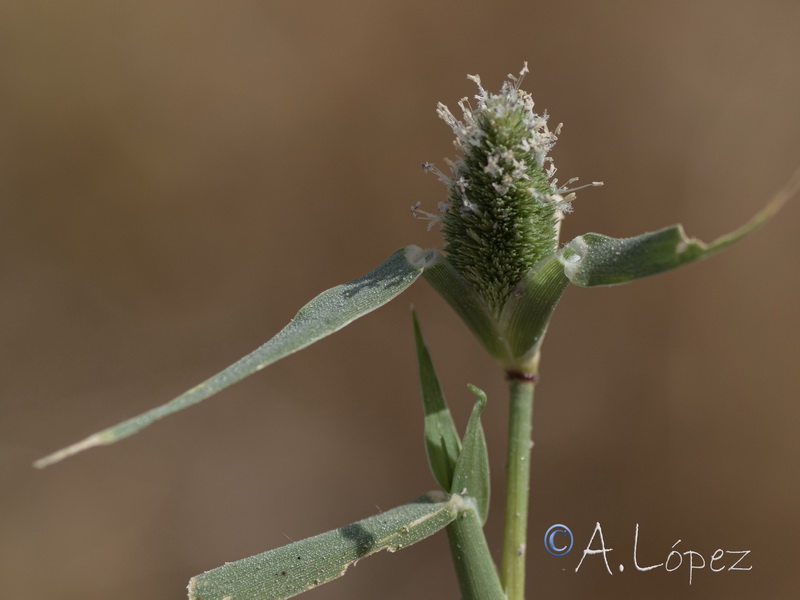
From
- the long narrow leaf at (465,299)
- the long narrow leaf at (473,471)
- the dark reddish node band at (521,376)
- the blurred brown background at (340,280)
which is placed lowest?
the long narrow leaf at (473,471)

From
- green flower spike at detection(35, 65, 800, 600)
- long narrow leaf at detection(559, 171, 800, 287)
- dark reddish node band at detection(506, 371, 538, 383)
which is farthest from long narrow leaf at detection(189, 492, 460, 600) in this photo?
long narrow leaf at detection(559, 171, 800, 287)

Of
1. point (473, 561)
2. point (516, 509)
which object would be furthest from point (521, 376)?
point (473, 561)

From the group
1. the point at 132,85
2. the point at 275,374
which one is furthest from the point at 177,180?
the point at 275,374

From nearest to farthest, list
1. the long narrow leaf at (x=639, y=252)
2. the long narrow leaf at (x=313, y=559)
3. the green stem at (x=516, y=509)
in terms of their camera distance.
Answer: the long narrow leaf at (x=639, y=252), the long narrow leaf at (x=313, y=559), the green stem at (x=516, y=509)

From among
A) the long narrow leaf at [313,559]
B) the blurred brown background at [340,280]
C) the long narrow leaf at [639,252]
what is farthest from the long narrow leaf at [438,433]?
the blurred brown background at [340,280]

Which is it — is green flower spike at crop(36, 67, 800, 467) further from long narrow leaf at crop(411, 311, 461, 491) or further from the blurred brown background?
the blurred brown background

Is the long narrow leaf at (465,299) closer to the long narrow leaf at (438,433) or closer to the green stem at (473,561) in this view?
the long narrow leaf at (438,433)

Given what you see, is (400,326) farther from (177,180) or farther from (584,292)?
(177,180)
